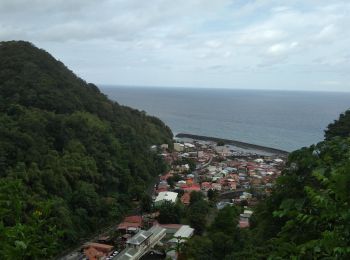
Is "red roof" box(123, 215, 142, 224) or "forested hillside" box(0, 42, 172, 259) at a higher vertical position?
"forested hillside" box(0, 42, 172, 259)

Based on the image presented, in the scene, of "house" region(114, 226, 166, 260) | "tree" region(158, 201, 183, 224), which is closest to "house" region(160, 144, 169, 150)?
"tree" region(158, 201, 183, 224)

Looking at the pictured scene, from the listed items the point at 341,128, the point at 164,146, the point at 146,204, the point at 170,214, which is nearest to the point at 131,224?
the point at 170,214

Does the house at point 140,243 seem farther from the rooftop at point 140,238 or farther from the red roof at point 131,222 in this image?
the red roof at point 131,222

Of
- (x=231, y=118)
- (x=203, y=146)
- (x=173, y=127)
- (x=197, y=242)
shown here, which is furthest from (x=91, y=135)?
(x=231, y=118)

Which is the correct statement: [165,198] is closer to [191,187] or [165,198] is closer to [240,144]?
[191,187]

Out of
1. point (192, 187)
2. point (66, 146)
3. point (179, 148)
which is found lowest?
point (192, 187)

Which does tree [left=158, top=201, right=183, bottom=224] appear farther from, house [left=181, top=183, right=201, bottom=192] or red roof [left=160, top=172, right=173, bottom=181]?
red roof [left=160, top=172, right=173, bottom=181]
